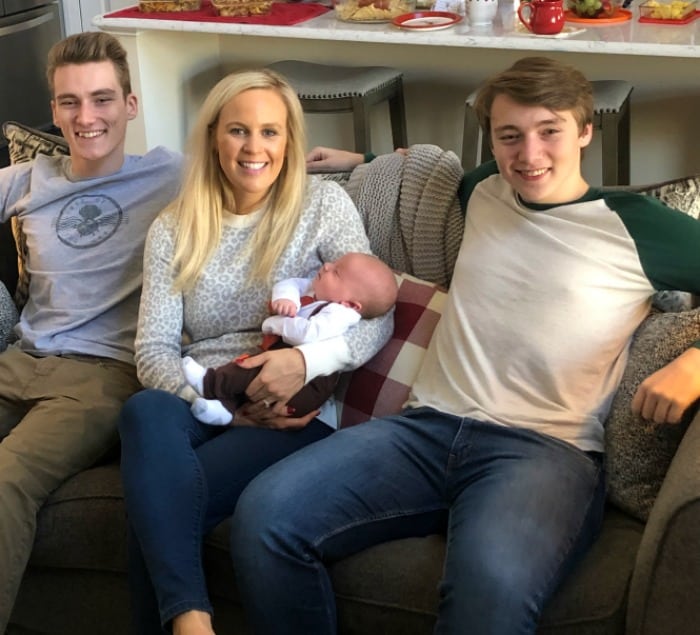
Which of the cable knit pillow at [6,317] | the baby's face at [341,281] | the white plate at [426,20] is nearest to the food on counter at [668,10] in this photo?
the white plate at [426,20]

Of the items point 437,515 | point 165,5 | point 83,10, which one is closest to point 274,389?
point 437,515

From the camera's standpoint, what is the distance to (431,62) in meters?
3.59

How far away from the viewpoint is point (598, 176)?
345cm

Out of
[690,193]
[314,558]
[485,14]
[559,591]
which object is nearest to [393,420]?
[314,558]

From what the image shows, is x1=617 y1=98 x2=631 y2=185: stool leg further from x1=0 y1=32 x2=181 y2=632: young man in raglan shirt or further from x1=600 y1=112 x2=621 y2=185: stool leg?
x1=0 y1=32 x2=181 y2=632: young man in raglan shirt

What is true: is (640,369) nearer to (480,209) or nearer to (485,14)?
(480,209)

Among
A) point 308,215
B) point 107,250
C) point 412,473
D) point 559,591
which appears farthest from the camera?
point 107,250

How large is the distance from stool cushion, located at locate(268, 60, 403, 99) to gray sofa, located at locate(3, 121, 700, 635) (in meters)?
1.40

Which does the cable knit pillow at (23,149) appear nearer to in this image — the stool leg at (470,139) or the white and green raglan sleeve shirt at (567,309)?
the white and green raglan sleeve shirt at (567,309)

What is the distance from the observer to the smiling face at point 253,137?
183 cm

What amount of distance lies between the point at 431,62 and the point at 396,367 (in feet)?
6.63

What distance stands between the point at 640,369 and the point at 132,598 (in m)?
0.93

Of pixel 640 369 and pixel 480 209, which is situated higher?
pixel 480 209

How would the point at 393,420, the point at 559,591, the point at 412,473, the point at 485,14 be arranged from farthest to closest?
the point at 485,14 < the point at 393,420 < the point at 412,473 < the point at 559,591
